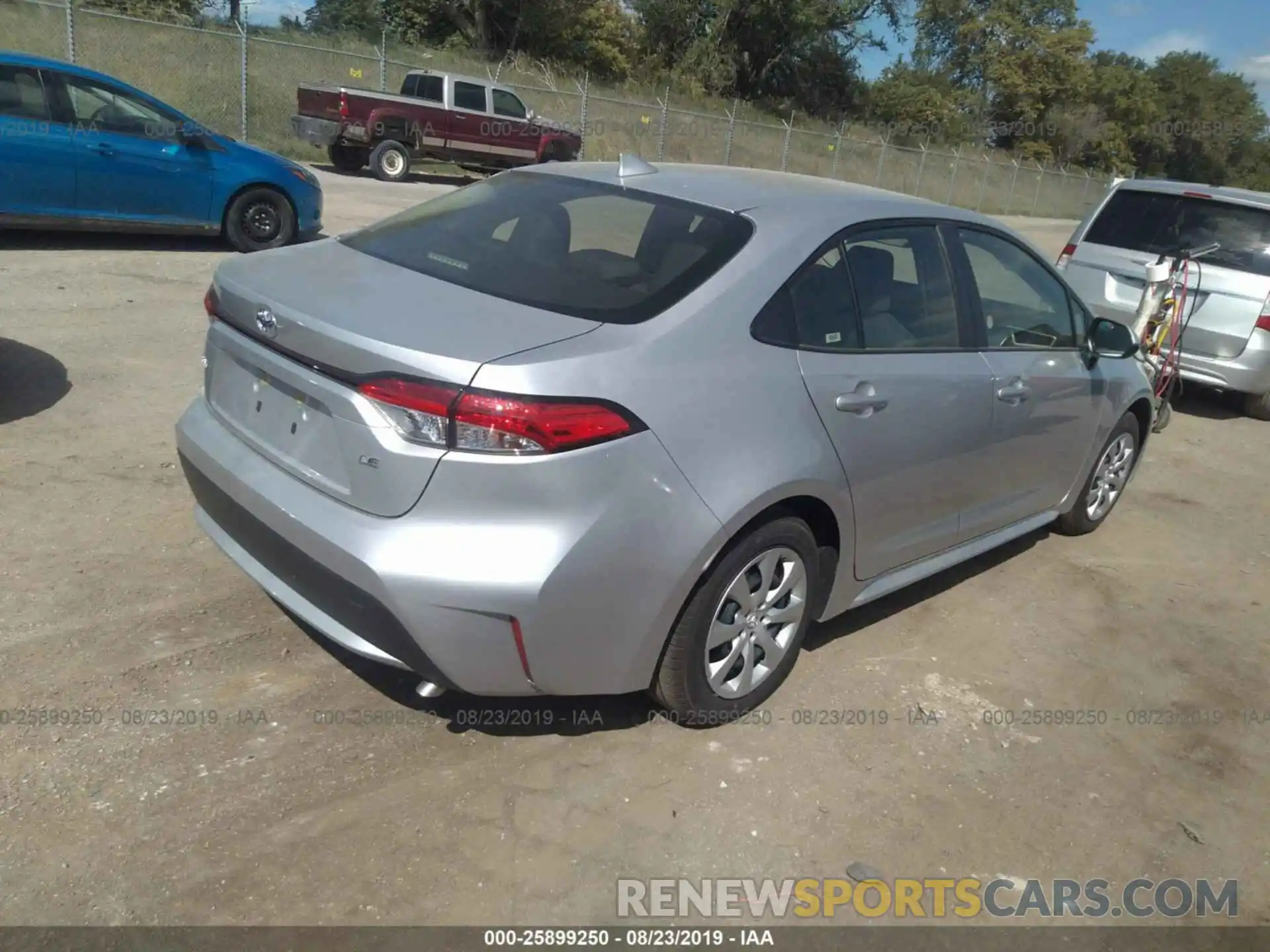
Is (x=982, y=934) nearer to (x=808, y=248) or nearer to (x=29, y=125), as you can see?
(x=808, y=248)

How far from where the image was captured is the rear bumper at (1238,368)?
8273 mm

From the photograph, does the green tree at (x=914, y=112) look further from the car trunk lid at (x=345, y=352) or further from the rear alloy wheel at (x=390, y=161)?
the car trunk lid at (x=345, y=352)

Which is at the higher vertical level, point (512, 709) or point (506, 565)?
point (506, 565)

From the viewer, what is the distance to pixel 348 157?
66.7 ft

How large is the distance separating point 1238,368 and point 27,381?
27.2 feet

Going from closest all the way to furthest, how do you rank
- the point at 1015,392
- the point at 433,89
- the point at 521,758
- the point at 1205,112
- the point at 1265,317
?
the point at 521,758, the point at 1015,392, the point at 1265,317, the point at 433,89, the point at 1205,112

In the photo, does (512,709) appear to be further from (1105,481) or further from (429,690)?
(1105,481)

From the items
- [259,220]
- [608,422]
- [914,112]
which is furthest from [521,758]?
[914,112]

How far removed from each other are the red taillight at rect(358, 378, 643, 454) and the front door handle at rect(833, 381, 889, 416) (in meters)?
1.05

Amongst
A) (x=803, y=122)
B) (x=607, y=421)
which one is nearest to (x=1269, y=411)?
(x=607, y=421)

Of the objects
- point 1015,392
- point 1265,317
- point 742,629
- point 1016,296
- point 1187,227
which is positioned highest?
point 1187,227

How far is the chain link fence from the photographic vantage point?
2025 centimetres

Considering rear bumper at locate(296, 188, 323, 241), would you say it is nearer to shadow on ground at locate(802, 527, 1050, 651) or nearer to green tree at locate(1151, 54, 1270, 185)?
shadow on ground at locate(802, 527, 1050, 651)

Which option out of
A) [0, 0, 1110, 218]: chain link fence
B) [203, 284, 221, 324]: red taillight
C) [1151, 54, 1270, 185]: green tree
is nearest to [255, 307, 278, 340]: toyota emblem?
[203, 284, 221, 324]: red taillight
